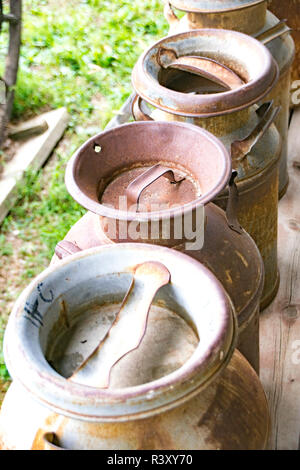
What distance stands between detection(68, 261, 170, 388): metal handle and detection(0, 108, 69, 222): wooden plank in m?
2.61

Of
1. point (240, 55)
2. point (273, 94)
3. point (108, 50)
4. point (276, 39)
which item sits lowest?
point (108, 50)

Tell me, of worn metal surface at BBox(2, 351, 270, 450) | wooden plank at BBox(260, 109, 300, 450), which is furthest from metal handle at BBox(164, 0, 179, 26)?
worn metal surface at BBox(2, 351, 270, 450)

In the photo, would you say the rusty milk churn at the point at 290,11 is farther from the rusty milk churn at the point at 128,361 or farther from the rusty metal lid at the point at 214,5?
the rusty milk churn at the point at 128,361

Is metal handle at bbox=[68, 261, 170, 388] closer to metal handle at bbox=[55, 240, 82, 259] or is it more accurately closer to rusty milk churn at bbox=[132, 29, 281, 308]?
metal handle at bbox=[55, 240, 82, 259]

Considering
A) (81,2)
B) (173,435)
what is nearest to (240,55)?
(173,435)

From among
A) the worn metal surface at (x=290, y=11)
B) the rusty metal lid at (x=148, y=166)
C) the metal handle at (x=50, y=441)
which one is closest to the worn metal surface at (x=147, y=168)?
the rusty metal lid at (x=148, y=166)

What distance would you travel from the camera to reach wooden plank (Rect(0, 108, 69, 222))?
3883 mm

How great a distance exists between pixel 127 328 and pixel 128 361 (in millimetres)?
67

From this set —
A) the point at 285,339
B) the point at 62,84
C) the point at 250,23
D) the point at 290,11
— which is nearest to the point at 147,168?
the point at 285,339

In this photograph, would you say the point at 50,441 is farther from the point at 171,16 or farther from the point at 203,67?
the point at 171,16

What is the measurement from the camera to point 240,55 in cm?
214

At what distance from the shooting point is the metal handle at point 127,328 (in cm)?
123
